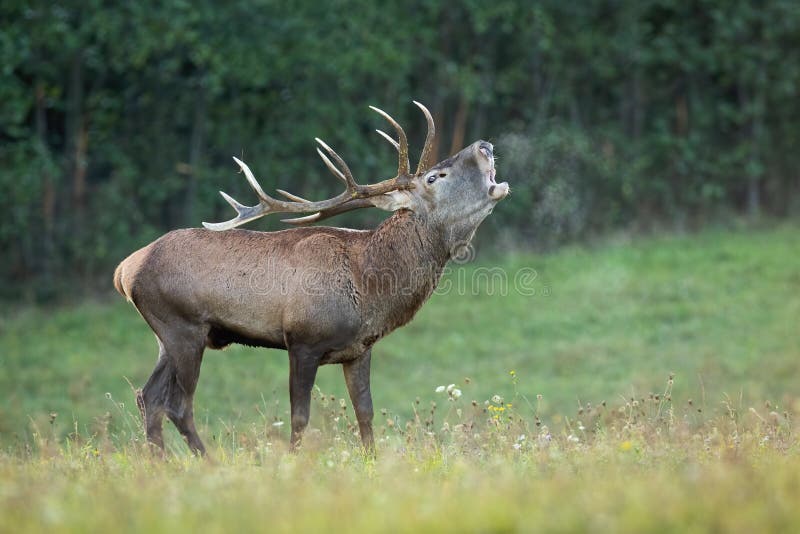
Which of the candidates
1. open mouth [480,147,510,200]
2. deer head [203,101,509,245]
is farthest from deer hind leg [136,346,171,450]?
open mouth [480,147,510,200]

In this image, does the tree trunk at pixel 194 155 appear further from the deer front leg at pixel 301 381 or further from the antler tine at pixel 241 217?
the deer front leg at pixel 301 381

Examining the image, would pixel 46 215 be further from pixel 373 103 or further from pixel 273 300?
pixel 273 300

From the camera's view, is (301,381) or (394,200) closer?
(301,381)

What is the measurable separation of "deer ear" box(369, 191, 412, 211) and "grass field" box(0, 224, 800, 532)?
1.51 meters

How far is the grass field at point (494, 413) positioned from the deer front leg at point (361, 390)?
0.21 meters

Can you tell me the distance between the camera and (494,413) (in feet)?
23.4

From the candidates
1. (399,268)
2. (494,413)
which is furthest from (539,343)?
(494,413)

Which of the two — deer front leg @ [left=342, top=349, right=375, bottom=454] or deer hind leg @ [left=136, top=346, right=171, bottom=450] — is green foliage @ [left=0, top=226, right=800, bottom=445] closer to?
deer hind leg @ [left=136, top=346, right=171, bottom=450]

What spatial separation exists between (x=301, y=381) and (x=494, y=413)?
128cm

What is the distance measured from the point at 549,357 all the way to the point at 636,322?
1843 mm

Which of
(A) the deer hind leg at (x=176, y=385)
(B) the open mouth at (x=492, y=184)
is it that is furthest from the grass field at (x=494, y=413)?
(B) the open mouth at (x=492, y=184)

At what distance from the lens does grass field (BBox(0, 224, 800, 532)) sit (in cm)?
417

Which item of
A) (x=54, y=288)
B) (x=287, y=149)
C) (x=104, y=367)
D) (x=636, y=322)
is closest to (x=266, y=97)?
(x=287, y=149)

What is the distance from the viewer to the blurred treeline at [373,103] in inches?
667
